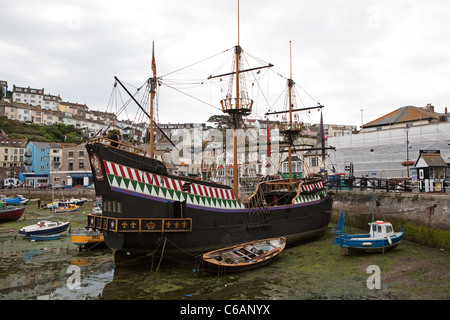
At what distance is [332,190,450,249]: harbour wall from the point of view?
67.9 ft

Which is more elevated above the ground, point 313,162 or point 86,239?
point 313,162

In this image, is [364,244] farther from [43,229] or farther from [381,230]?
[43,229]

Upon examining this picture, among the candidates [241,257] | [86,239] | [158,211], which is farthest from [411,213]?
[86,239]

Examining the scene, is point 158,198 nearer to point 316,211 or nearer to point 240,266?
point 240,266

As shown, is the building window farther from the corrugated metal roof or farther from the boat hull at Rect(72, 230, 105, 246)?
the boat hull at Rect(72, 230, 105, 246)

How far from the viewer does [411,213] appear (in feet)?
76.8

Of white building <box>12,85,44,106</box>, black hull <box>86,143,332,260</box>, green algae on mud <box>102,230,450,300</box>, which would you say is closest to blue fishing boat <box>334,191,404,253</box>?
green algae on mud <box>102,230,450,300</box>

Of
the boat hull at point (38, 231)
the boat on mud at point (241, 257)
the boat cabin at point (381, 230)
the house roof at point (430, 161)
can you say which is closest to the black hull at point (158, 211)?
the boat on mud at point (241, 257)

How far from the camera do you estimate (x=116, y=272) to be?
16.1 m

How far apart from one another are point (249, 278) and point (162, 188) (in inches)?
234

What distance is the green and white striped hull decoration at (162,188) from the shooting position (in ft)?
48.5

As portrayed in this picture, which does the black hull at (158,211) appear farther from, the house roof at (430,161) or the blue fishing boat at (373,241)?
the house roof at (430,161)

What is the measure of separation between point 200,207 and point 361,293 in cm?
843
